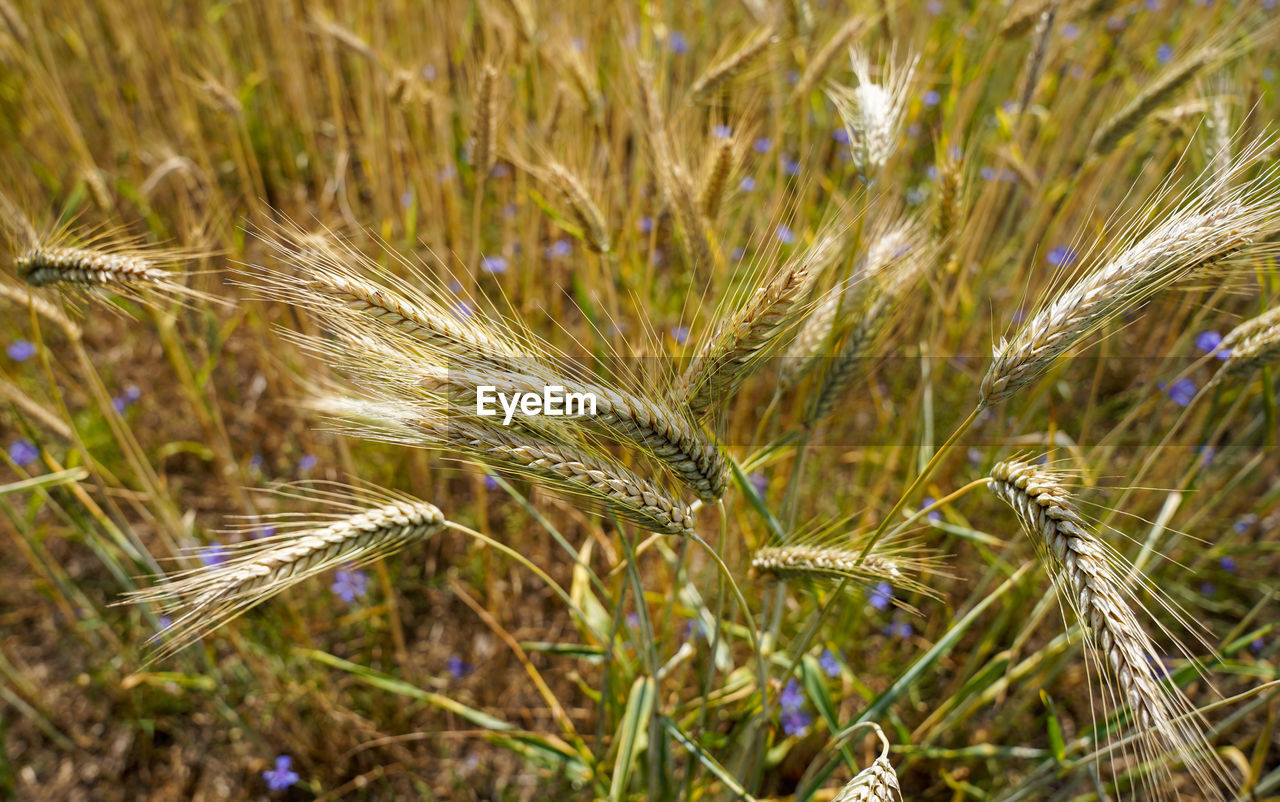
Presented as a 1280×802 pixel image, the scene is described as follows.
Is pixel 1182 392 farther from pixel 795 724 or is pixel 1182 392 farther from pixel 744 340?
pixel 744 340

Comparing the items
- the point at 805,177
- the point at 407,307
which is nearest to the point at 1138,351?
the point at 805,177

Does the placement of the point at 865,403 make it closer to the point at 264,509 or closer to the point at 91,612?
the point at 264,509

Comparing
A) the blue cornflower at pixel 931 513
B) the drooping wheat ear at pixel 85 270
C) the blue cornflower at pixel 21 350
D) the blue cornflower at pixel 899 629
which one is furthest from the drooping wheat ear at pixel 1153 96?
the blue cornflower at pixel 21 350

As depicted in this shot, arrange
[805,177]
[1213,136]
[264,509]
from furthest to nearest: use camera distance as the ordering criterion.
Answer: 1. [264,509]
2. [805,177]
3. [1213,136]

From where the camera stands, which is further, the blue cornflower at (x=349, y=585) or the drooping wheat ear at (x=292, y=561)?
the blue cornflower at (x=349, y=585)

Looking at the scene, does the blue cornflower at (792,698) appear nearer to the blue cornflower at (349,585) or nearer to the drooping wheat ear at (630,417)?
the drooping wheat ear at (630,417)

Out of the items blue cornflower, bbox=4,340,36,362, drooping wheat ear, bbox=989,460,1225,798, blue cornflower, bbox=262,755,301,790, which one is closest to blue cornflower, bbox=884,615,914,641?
drooping wheat ear, bbox=989,460,1225,798
